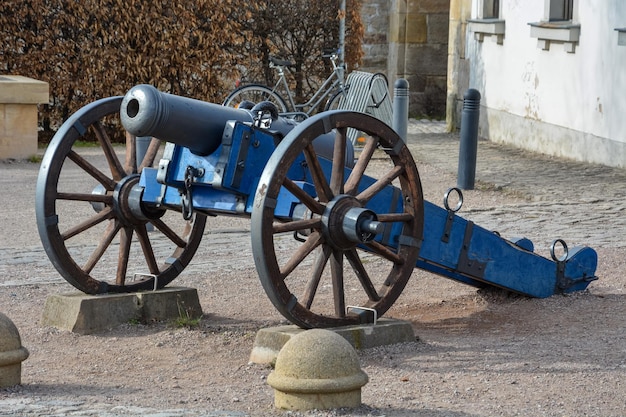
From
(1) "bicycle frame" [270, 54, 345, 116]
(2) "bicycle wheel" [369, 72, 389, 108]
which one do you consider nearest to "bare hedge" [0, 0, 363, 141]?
(1) "bicycle frame" [270, 54, 345, 116]

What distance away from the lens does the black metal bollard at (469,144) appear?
37.9 ft

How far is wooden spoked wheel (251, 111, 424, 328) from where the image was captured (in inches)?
207

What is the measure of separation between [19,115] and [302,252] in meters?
8.13

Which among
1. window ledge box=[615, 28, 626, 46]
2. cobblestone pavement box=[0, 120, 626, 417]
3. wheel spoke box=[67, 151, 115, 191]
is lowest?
cobblestone pavement box=[0, 120, 626, 417]

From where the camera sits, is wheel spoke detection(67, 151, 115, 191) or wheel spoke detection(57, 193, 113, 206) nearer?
wheel spoke detection(57, 193, 113, 206)

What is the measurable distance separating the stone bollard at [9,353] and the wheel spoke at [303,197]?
1.26m

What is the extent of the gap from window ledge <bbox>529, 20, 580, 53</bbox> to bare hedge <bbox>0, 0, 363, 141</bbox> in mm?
3548

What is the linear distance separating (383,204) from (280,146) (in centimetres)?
83

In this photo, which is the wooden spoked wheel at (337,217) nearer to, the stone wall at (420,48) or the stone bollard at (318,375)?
the stone bollard at (318,375)

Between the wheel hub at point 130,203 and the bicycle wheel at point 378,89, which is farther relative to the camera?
the bicycle wheel at point 378,89

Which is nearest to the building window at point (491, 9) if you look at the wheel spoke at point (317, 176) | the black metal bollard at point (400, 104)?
the black metal bollard at point (400, 104)

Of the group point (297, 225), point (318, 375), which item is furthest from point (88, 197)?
A: point (318, 375)

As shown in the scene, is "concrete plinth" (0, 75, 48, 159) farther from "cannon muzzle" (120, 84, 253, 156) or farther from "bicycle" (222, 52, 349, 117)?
"cannon muzzle" (120, 84, 253, 156)

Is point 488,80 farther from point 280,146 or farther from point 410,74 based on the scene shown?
point 280,146
